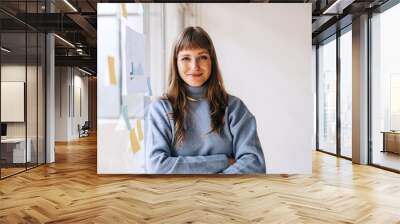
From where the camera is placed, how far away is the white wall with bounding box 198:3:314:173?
20.2 ft

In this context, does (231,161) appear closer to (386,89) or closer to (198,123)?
(198,123)

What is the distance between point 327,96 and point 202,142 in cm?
582

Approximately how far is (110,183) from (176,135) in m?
1.27

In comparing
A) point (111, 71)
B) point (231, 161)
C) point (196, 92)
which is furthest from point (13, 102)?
point (231, 161)

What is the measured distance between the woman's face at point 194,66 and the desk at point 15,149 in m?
3.21

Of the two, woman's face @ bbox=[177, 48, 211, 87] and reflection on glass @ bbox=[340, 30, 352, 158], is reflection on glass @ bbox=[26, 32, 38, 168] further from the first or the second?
reflection on glass @ bbox=[340, 30, 352, 158]

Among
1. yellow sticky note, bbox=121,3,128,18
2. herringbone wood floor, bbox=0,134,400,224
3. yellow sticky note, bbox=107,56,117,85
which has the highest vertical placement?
yellow sticky note, bbox=121,3,128,18

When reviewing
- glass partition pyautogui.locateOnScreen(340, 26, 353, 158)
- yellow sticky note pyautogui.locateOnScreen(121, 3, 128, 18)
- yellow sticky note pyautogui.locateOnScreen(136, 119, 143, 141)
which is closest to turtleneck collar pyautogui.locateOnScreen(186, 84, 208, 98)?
yellow sticky note pyautogui.locateOnScreen(136, 119, 143, 141)

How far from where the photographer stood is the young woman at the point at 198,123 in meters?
5.97

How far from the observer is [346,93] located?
9.20 metres

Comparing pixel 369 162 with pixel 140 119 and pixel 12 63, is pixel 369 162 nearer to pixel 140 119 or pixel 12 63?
pixel 140 119

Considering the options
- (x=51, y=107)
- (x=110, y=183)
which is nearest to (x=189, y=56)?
(x=110, y=183)

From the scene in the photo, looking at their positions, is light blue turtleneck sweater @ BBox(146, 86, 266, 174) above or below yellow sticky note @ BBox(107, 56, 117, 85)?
below

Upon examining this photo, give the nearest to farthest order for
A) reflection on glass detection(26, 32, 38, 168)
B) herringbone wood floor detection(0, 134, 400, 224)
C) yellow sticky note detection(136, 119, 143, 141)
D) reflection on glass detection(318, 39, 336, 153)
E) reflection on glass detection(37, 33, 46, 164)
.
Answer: herringbone wood floor detection(0, 134, 400, 224)
yellow sticky note detection(136, 119, 143, 141)
reflection on glass detection(26, 32, 38, 168)
reflection on glass detection(37, 33, 46, 164)
reflection on glass detection(318, 39, 336, 153)
